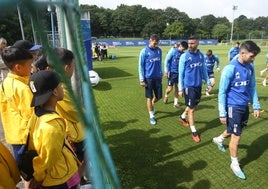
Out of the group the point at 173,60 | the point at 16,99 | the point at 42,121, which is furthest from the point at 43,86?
the point at 173,60

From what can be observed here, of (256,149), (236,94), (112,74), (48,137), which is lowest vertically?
(112,74)

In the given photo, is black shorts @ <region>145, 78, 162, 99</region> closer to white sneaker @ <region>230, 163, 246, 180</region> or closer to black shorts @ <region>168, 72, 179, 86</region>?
black shorts @ <region>168, 72, 179, 86</region>

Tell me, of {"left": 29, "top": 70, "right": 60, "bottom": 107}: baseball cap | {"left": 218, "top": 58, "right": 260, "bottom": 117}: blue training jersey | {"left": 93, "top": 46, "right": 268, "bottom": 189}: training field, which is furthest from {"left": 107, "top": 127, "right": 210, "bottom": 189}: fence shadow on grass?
{"left": 29, "top": 70, "right": 60, "bottom": 107}: baseball cap

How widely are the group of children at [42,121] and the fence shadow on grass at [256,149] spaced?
2.96 meters

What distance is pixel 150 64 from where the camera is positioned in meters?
6.53

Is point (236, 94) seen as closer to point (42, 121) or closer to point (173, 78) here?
point (42, 121)

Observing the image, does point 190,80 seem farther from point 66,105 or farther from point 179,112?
point 66,105

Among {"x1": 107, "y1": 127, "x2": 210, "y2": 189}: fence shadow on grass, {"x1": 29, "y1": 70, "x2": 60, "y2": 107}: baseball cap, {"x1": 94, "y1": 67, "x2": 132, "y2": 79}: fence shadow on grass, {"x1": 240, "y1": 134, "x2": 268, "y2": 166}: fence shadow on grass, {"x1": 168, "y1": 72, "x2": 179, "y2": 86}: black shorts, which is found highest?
{"x1": 29, "y1": 70, "x2": 60, "y2": 107}: baseball cap

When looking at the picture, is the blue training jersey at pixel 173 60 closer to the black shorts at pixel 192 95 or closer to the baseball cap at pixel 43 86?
the black shorts at pixel 192 95

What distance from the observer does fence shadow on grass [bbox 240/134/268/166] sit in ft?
15.2

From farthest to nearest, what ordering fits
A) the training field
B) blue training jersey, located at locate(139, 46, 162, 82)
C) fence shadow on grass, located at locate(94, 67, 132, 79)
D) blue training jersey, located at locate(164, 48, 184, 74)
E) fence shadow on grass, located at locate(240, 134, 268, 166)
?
fence shadow on grass, located at locate(94, 67, 132, 79) < blue training jersey, located at locate(164, 48, 184, 74) < blue training jersey, located at locate(139, 46, 162, 82) < fence shadow on grass, located at locate(240, 134, 268, 166) < the training field

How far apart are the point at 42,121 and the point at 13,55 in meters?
0.93

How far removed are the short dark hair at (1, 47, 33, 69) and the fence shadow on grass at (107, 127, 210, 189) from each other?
2.21m

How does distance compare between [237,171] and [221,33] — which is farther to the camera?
[221,33]
